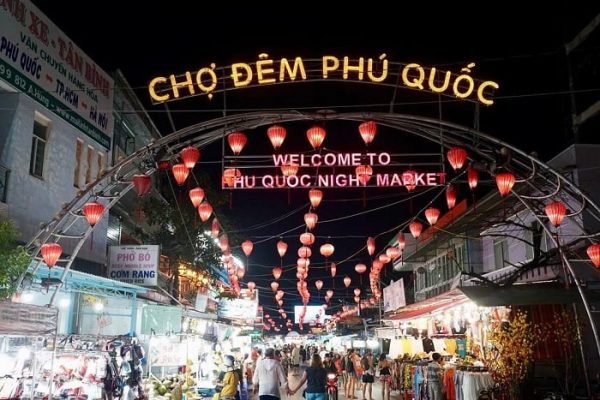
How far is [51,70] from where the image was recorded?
16.4 meters

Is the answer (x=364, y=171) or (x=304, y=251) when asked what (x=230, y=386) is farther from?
(x=304, y=251)

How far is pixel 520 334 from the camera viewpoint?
1340 centimetres

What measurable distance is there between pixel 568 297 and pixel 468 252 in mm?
12109

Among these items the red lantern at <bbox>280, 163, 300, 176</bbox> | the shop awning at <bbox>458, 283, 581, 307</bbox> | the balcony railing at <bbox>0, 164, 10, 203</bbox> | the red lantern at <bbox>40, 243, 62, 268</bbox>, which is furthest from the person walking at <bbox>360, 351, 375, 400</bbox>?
the balcony railing at <bbox>0, 164, 10, 203</bbox>

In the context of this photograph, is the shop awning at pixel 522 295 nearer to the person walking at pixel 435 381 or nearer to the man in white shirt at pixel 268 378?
the person walking at pixel 435 381

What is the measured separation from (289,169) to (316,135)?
189cm

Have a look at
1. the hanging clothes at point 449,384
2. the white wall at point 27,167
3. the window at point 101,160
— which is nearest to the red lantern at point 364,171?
the hanging clothes at point 449,384

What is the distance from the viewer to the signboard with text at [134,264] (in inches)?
740

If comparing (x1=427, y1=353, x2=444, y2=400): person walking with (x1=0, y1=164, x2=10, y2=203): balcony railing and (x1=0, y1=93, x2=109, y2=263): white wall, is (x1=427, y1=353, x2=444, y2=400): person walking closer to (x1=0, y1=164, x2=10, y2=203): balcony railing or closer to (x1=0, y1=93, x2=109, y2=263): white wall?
(x1=0, y1=93, x2=109, y2=263): white wall

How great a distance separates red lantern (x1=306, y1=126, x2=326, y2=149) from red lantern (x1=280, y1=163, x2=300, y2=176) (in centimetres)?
162

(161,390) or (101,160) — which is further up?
(101,160)

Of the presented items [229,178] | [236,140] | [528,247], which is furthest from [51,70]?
[528,247]

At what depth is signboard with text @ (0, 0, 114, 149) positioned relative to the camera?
48.3 ft

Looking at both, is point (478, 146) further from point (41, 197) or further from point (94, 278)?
point (41, 197)
